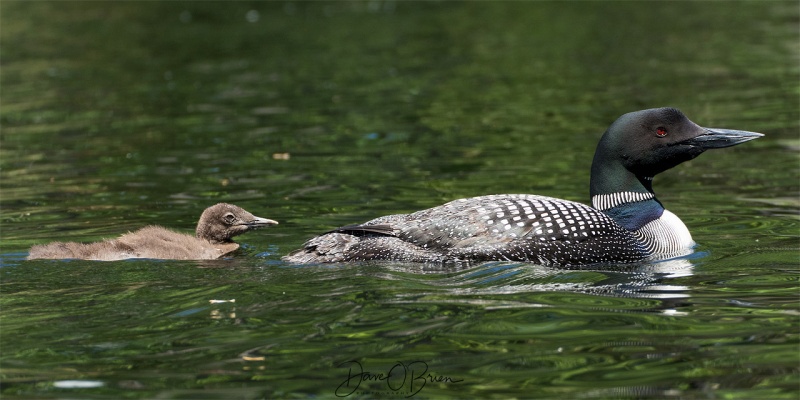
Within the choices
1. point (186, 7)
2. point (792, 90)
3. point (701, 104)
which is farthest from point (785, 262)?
point (186, 7)

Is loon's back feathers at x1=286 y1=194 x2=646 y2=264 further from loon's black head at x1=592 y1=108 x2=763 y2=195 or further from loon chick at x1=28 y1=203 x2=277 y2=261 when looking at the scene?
loon chick at x1=28 y1=203 x2=277 y2=261

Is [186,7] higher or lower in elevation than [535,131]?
higher

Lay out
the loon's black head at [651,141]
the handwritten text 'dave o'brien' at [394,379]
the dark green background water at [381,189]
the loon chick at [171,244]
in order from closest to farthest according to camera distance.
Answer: the handwritten text 'dave o'brien' at [394,379]
the dark green background water at [381,189]
the loon chick at [171,244]
the loon's black head at [651,141]

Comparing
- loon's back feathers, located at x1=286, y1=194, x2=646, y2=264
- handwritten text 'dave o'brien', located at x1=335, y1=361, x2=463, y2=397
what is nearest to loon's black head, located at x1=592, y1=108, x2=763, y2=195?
loon's back feathers, located at x1=286, y1=194, x2=646, y2=264

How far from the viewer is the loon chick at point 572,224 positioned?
6551 millimetres

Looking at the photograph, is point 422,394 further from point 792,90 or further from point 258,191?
point 792,90

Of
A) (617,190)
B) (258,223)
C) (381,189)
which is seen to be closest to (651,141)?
(617,190)

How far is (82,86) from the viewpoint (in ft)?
48.8

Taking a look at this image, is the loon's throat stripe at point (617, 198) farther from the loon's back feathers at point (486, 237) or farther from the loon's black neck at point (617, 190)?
the loon's back feathers at point (486, 237)

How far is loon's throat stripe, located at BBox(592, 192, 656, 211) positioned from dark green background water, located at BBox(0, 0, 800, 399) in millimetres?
544

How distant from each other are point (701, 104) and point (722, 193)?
368 centimetres

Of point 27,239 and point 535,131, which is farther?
point 535,131

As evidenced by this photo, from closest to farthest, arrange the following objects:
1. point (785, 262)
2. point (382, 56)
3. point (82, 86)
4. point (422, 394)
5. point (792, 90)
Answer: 1. point (422, 394)
2. point (785, 262)
3. point (792, 90)
4. point (82, 86)
5. point (382, 56)

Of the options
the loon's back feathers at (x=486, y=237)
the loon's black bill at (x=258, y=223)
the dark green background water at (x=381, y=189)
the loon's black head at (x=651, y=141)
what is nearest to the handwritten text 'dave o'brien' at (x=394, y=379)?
the dark green background water at (x=381, y=189)
